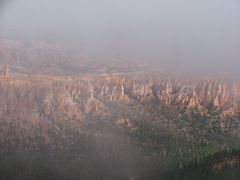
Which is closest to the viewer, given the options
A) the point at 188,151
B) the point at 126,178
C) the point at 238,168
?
the point at 238,168

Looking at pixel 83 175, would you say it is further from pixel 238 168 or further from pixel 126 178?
pixel 238 168

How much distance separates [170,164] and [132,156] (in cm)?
2081

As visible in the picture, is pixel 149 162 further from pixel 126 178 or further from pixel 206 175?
pixel 206 175

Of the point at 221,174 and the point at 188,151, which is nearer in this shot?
the point at 221,174

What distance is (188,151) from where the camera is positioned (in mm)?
192125

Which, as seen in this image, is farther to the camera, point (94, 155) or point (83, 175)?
point (94, 155)

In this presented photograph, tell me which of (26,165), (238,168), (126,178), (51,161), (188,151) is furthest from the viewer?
(188,151)

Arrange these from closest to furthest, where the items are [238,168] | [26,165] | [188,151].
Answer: [238,168]
[26,165]
[188,151]

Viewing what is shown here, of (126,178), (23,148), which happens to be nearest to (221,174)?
(126,178)

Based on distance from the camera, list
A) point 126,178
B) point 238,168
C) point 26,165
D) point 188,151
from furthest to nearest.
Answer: point 188,151
point 26,165
point 126,178
point 238,168

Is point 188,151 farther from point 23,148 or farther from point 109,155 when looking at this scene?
point 23,148

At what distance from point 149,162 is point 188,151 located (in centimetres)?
1994

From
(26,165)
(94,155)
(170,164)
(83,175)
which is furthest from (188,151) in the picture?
(26,165)

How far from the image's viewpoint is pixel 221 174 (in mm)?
135125
